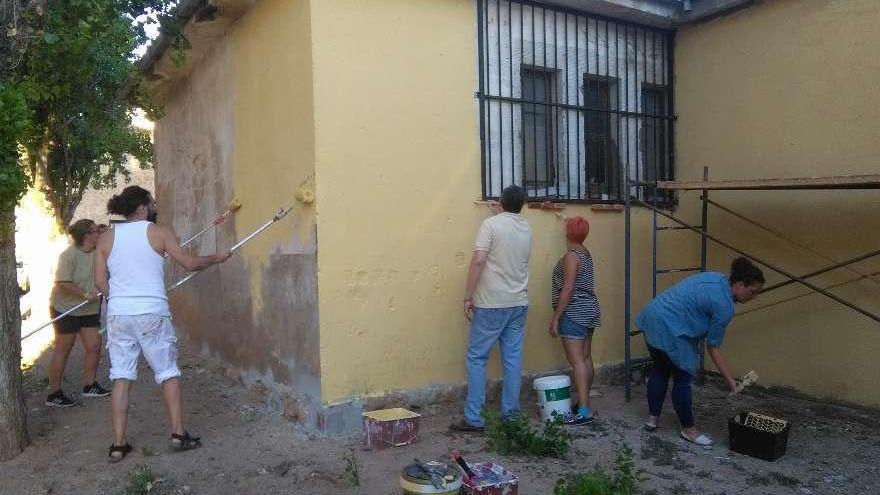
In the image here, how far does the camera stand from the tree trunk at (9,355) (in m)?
4.32

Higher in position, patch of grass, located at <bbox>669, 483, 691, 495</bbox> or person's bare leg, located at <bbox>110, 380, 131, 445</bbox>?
person's bare leg, located at <bbox>110, 380, 131, 445</bbox>

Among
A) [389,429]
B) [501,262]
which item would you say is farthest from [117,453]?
[501,262]

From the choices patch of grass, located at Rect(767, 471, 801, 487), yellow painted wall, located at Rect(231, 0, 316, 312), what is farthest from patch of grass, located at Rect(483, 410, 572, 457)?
yellow painted wall, located at Rect(231, 0, 316, 312)

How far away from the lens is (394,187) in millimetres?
4945

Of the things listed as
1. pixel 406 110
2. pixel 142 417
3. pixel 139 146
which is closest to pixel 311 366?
pixel 142 417

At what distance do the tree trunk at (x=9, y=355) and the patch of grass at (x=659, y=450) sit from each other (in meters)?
4.07

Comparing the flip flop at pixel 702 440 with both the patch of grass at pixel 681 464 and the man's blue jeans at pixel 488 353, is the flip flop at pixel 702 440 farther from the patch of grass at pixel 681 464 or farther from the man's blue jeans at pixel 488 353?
the man's blue jeans at pixel 488 353

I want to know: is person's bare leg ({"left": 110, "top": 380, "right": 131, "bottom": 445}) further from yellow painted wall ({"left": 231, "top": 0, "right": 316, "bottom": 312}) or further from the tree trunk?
yellow painted wall ({"left": 231, "top": 0, "right": 316, "bottom": 312})

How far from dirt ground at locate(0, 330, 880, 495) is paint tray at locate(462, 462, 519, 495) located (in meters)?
0.41

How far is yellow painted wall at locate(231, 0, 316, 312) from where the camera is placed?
4.72m

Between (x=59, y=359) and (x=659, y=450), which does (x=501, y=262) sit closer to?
(x=659, y=450)

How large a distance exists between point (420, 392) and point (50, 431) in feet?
8.72

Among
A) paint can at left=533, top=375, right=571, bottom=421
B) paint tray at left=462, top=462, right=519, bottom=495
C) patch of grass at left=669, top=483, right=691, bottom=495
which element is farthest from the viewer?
paint can at left=533, top=375, right=571, bottom=421

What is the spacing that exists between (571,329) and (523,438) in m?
1.17
